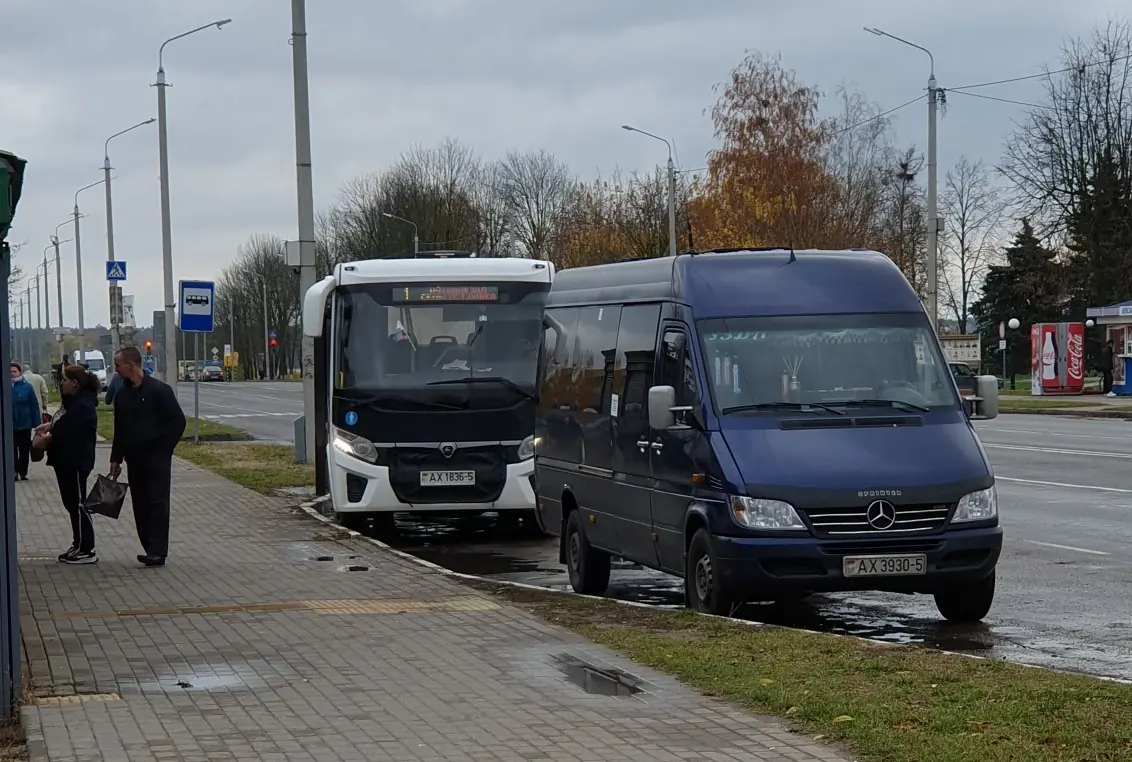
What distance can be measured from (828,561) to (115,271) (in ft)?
123

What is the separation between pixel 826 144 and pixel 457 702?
5396 cm

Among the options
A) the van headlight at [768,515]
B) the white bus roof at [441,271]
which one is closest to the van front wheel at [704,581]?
the van headlight at [768,515]

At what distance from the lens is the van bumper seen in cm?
1016

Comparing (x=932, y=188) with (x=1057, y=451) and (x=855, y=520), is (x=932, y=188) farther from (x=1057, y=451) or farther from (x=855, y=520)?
(x=855, y=520)

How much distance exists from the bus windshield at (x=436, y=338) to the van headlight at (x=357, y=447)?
49 cm

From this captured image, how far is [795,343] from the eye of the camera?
1100 cm

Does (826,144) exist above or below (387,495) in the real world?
above

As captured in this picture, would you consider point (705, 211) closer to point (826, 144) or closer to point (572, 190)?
point (826, 144)

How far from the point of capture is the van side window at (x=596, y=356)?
12.4 m

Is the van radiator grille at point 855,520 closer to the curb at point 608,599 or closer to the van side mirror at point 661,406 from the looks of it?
the curb at point 608,599

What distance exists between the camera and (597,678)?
8.47 metres

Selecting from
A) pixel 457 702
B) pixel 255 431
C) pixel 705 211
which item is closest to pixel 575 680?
pixel 457 702

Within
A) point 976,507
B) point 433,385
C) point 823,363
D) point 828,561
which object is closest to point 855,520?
point 828,561

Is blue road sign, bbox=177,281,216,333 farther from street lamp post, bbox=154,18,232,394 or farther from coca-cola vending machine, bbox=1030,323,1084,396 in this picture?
→ coca-cola vending machine, bbox=1030,323,1084,396
